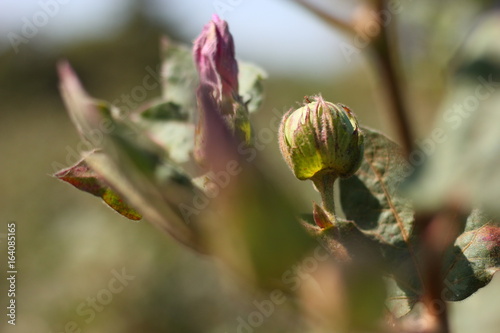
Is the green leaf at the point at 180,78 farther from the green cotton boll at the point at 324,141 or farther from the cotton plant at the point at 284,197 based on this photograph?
the green cotton boll at the point at 324,141

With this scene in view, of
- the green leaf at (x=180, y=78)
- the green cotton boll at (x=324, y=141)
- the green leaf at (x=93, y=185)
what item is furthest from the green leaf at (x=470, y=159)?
the green leaf at (x=180, y=78)

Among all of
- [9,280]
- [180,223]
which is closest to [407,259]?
[180,223]
